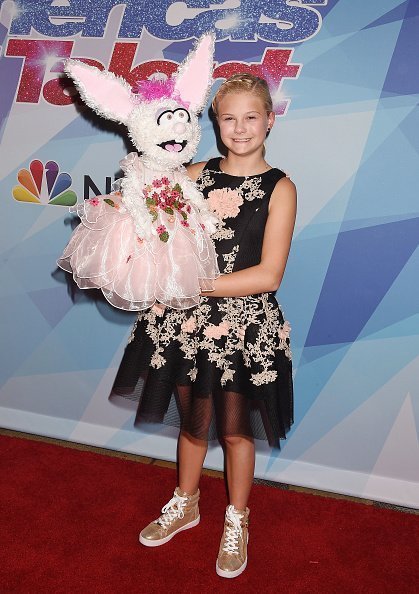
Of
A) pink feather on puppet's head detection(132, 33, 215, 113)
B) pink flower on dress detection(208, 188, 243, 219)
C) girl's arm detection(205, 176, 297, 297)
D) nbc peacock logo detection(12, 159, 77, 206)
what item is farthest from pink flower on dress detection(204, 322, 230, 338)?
nbc peacock logo detection(12, 159, 77, 206)

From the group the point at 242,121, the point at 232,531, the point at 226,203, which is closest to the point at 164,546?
the point at 232,531

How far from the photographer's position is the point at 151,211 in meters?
1.59

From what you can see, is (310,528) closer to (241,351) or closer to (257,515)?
(257,515)

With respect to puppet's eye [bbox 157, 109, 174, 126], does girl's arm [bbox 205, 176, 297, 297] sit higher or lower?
lower

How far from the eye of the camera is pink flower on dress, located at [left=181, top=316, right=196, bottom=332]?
70.7 inches

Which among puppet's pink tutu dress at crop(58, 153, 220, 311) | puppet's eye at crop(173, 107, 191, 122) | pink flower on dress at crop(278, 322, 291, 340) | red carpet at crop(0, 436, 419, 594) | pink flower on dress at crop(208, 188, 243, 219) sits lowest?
red carpet at crop(0, 436, 419, 594)

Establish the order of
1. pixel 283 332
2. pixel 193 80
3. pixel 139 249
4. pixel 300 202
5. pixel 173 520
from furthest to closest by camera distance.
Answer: pixel 300 202 < pixel 173 520 < pixel 283 332 < pixel 193 80 < pixel 139 249

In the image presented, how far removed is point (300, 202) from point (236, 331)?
595 millimetres

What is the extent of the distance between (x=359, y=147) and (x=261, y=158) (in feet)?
1.24

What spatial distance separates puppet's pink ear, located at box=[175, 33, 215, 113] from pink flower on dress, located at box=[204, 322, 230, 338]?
0.61 metres

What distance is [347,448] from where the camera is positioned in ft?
7.49

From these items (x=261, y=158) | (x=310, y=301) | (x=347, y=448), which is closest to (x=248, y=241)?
(x=261, y=158)

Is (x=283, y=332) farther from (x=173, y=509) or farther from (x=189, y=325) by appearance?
(x=173, y=509)

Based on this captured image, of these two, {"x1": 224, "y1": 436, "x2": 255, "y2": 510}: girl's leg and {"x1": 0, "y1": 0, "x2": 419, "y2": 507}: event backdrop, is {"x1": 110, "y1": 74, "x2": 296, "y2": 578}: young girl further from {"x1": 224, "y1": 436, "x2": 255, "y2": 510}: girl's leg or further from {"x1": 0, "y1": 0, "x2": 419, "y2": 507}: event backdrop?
{"x1": 0, "y1": 0, "x2": 419, "y2": 507}: event backdrop
